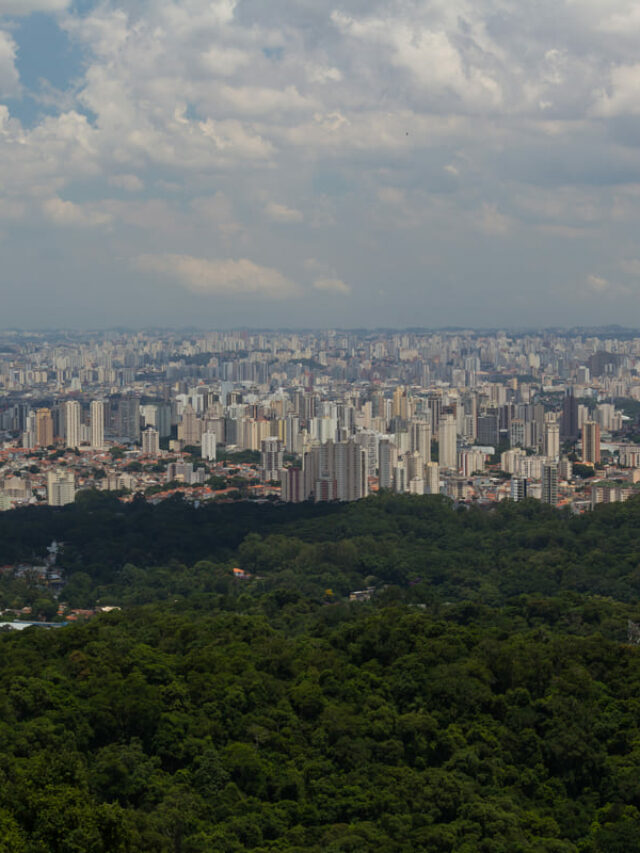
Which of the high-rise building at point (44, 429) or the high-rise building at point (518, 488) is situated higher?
the high-rise building at point (44, 429)

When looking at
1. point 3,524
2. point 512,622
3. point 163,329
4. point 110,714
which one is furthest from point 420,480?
point 163,329

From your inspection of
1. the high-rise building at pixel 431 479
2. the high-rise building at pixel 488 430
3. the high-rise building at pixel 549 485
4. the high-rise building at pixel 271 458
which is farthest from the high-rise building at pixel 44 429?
the high-rise building at pixel 549 485

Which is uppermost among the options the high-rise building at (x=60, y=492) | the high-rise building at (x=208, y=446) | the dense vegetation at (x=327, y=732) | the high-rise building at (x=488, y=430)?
the high-rise building at (x=488, y=430)

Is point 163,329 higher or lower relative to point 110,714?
higher

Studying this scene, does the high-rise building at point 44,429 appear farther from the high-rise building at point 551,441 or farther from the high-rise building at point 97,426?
the high-rise building at point 551,441

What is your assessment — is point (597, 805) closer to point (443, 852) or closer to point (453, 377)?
point (443, 852)

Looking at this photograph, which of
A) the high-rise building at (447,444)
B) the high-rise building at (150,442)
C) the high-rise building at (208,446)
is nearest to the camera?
the high-rise building at (447,444)

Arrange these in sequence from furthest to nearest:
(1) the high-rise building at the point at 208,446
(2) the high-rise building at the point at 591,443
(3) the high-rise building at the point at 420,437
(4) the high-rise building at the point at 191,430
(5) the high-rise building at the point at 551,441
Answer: (4) the high-rise building at the point at 191,430
(1) the high-rise building at the point at 208,446
(5) the high-rise building at the point at 551,441
(3) the high-rise building at the point at 420,437
(2) the high-rise building at the point at 591,443

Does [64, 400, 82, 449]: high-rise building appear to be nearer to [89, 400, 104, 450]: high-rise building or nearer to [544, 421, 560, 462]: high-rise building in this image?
[89, 400, 104, 450]: high-rise building
